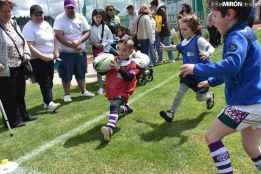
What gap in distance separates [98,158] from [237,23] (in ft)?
8.42

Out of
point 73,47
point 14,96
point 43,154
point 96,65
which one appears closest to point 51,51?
point 73,47

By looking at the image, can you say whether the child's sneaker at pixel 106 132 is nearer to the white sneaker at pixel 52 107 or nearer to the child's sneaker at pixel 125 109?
the child's sneaker at pixel 125 109

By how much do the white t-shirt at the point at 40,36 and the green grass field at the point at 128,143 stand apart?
118 cm

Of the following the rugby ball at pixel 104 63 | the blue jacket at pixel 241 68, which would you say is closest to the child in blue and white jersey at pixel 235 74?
the blue jacket at pixel 241 68

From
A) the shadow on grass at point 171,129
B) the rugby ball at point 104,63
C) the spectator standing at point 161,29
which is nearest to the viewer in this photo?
the shadow on grass at point 171,129

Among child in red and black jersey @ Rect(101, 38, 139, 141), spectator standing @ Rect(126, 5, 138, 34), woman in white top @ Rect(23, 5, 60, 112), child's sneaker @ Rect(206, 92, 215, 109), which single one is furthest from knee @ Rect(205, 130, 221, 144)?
spectator standing @ Rect(126, 5, 138, 34)

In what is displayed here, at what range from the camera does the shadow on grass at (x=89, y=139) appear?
6.37m

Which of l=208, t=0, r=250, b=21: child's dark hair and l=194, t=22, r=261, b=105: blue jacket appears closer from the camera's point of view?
l=194, t=22, r=261, b=105: blue jacket

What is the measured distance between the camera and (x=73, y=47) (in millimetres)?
9297

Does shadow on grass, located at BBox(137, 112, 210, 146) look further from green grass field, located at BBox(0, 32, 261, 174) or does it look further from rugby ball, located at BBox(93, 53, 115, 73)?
rugby ball, located at BBox(93, 53, 115, 73)

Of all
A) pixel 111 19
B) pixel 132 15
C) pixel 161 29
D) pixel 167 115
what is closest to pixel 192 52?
pixel 167 115

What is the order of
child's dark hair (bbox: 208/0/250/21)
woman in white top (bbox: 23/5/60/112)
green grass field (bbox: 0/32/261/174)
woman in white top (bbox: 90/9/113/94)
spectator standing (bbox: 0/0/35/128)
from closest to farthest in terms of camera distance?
child's dark hair (bbox: 208/0/250/21)
green grass field (bbox: 0/32/261/174)
spectator standing (bbox: 0/0/35/128)
woman in white top (bbox: 23/5/60/112)
woman in white top (bbox: 90/9/113/94)

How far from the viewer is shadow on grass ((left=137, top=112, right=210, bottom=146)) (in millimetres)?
6455

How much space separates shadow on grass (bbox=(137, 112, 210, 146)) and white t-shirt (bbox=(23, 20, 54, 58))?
7.86 ft
